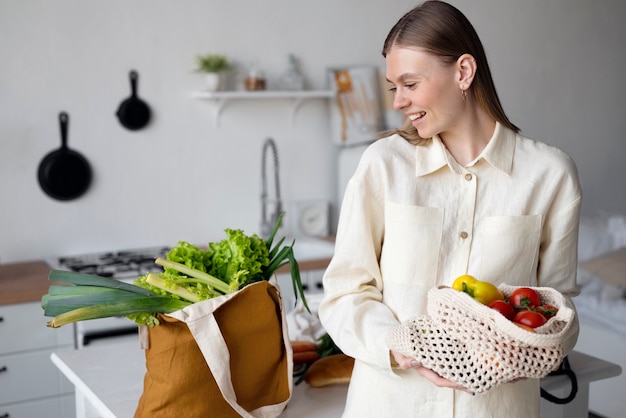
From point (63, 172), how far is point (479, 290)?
2371mm

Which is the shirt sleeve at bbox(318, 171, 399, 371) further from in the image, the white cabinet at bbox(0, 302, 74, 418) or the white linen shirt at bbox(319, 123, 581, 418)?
the white cabinet at bbox(0, 302, 74, 418)

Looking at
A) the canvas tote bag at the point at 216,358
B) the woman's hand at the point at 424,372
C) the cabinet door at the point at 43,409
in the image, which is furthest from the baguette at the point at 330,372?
the cabinet door at the point at 43,409

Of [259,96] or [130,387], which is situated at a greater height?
[259,96]

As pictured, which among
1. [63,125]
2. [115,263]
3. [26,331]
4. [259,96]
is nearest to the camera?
[26,331]

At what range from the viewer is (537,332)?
1.15 meters

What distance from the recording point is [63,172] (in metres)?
3.19

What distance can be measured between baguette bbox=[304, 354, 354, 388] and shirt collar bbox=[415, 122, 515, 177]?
1.65ft

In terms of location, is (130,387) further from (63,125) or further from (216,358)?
(63,125)

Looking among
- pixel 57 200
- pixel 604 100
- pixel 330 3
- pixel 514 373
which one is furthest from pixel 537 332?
pixel 604 100

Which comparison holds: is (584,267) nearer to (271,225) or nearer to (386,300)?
(271,225)

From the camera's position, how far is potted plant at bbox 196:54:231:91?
336cm

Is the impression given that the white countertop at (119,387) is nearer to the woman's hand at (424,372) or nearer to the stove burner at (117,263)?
the woman's hand at (424,372)

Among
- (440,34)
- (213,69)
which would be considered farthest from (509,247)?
(213,69)

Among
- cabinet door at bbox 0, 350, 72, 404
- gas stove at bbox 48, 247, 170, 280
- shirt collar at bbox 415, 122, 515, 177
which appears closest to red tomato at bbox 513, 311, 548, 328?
shirt collar at bbox 415, 122, 515, 177
